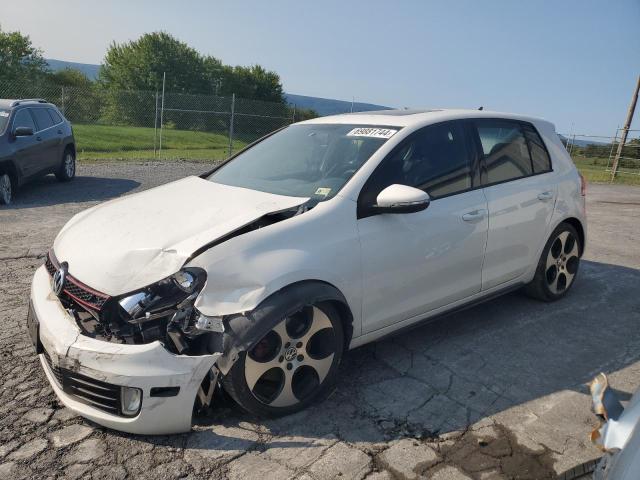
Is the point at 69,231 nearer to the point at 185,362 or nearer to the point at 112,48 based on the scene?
the point at 185,362

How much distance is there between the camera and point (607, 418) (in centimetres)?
170

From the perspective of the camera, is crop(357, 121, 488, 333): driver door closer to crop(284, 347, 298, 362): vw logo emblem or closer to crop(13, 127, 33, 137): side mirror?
crop(284, 347, 298, 362): vw logo emblem

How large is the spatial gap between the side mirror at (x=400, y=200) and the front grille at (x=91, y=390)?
5.71 ft

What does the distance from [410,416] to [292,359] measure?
0.74 metres

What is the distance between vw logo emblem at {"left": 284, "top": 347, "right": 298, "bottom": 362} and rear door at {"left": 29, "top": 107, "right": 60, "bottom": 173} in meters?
8.67

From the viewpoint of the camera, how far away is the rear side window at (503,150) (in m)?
4.20

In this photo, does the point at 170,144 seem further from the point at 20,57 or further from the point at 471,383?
the point at 20,57

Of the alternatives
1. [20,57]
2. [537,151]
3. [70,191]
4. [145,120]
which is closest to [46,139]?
[70,191]

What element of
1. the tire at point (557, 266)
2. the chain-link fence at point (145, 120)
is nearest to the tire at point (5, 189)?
the tire at point (557, 266)

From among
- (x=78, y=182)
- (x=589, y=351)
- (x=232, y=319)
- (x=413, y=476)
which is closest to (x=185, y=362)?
(x=232, y=319)

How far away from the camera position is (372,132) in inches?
149

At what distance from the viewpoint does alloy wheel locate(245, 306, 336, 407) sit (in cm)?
289

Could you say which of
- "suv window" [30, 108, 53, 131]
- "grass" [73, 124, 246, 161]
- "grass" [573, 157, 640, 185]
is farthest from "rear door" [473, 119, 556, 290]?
"grass" [73, 124, 246, 161]

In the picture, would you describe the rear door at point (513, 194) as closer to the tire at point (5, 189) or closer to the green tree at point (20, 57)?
the tire at point (5, 189)
